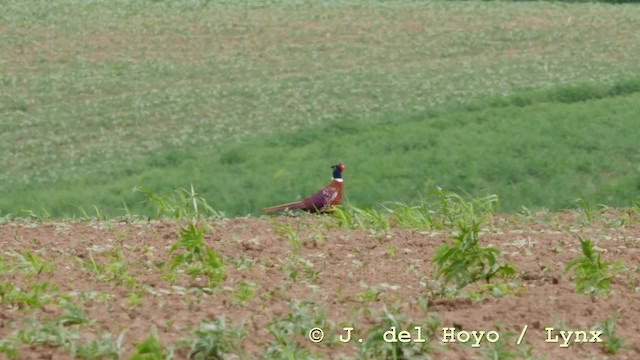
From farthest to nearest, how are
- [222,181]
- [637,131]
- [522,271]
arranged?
[637,131] < [222,181] < [522,271]

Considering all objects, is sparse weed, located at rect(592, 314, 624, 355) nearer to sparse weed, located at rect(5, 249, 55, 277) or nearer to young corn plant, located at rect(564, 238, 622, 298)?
young corn plant, located at rect(564, 238, 622, 298)

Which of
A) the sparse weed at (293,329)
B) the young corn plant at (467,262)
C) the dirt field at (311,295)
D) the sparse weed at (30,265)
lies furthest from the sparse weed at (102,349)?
the young corn plant at (467,262)


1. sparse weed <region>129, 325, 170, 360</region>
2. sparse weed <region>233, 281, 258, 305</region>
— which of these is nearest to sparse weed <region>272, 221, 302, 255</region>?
Answer: sparse weed <region>233, 281, 258, 305</region>

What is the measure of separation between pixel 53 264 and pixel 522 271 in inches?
93.2

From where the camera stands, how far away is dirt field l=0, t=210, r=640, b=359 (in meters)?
4.43

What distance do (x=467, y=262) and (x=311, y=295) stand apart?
721 millimetres

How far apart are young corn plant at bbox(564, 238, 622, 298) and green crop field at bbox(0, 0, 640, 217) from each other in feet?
23.0

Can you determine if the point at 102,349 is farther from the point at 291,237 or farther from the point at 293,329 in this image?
the point at 291,237

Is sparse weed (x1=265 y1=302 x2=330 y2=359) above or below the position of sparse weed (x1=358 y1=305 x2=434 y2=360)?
below

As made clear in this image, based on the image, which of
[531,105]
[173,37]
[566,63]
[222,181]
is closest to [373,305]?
[222,181]

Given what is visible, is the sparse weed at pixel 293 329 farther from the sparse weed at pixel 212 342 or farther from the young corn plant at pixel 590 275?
the young corn plant at pixel 590 275

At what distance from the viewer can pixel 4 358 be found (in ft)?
14.0

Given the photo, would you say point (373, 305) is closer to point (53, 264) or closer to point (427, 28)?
point (53, 264)

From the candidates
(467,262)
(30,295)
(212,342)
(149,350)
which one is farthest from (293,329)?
(30,295)
